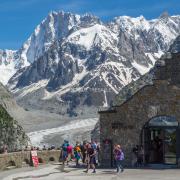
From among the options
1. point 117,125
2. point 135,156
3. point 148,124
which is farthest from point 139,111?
point 135,156

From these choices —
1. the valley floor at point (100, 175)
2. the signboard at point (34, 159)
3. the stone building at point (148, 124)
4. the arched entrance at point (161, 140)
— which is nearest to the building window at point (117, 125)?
the stone building at point (148, 124)

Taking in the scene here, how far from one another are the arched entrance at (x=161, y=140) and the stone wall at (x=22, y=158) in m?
9.95

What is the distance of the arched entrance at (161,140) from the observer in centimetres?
4180

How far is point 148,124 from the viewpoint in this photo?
42469mm

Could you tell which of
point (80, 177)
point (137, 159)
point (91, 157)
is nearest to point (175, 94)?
point (137, 159)

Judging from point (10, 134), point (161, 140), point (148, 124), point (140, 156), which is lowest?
point (140, 156)

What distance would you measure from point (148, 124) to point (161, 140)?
64.3 inches

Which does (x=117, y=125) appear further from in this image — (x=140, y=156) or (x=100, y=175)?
(x=100, y=175)

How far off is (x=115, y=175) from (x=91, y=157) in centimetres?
367

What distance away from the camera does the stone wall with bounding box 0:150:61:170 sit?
42.0 m

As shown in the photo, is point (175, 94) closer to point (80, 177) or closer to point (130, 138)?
point (130, 138)

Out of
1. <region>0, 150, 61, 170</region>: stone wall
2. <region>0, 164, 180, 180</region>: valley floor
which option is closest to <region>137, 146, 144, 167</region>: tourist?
<region>0, 164, 180, 180</region>: valley floor

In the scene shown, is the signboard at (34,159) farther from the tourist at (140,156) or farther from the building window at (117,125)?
the tourist at (140,156)

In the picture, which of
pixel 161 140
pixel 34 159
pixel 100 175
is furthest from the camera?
pixel 34 159
